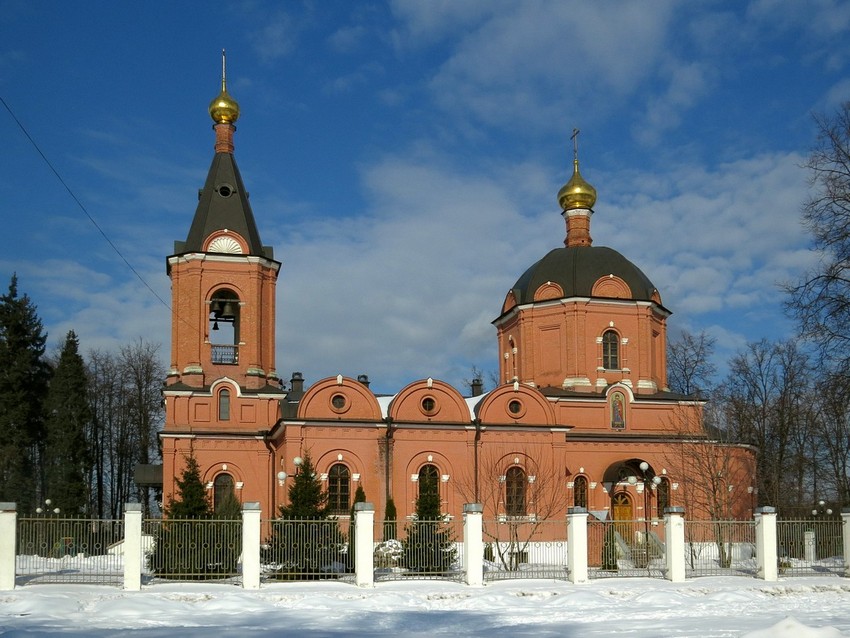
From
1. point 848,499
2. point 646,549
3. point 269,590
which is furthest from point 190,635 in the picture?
point 848,499

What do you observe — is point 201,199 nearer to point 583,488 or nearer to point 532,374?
point 532,374

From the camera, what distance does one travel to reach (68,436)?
40.5m

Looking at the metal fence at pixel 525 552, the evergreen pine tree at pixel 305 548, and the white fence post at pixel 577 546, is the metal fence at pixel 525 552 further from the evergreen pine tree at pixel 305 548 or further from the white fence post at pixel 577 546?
the evergreen pine tree at pixel 305 548

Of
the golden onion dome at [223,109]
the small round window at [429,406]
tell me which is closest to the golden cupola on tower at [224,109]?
the golden onion dome at [223,109]

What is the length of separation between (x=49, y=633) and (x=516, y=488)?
64.8 feet

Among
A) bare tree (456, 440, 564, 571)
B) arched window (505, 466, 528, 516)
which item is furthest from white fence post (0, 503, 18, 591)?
arched window (505, 466, 528, 516)

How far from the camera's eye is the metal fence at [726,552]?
23.3 m

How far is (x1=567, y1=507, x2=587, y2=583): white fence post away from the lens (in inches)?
824

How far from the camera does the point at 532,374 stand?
3625 cm

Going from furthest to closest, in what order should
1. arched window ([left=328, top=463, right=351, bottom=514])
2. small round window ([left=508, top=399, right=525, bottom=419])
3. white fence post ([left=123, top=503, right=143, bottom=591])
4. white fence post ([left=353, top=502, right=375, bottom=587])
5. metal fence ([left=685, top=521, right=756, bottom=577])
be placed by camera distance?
small round window ([left=508, top=399, right=525, bottom=419]) < arched window ([left=328, top=463, right=351, bottom=514]) < metal fence ([left=685, top=521, right=756, bottom=577]) < white fence post ([left=353, top=502, right=375, bottom=587]) < white fence post ([left=123, top=503, right=143, bottom=591])

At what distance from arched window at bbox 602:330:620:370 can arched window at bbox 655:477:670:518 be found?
14.5ft

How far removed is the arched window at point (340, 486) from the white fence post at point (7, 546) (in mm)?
12558

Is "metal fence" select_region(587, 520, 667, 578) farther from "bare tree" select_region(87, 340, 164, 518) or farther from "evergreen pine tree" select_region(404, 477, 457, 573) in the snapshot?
"bare tree" select_region(87, 340, 164, 518)

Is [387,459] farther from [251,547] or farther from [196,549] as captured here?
[251,547]
